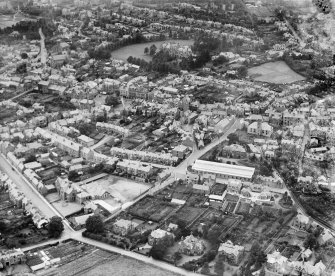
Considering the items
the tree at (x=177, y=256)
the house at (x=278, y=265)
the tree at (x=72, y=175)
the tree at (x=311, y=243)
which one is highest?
the house at (x=278, y=265)

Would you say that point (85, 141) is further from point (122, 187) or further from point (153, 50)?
point (153, 50)

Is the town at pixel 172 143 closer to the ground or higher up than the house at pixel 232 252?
closer to the ground

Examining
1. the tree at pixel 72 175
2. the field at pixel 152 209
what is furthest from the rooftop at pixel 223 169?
the tree at pixel 72 175

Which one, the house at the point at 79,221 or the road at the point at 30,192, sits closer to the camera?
the house at the point at 79,221

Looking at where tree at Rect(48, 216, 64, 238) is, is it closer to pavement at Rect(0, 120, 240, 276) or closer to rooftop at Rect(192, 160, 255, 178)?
pavement at Rect(0, 120, 240, 276)

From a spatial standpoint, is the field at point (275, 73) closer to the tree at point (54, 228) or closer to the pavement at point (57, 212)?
the pavement at point (57, 212)

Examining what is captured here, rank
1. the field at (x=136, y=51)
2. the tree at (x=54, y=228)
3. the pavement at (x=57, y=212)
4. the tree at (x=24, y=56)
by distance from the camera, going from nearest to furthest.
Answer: the pavement at (x=57, y=212) → the tree at (x=54, y=228) → the tree at (x=24, y=56) → the field at (x=136, y=51)

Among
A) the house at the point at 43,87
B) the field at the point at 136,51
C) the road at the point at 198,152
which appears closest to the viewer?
the road at the point at 198,152
